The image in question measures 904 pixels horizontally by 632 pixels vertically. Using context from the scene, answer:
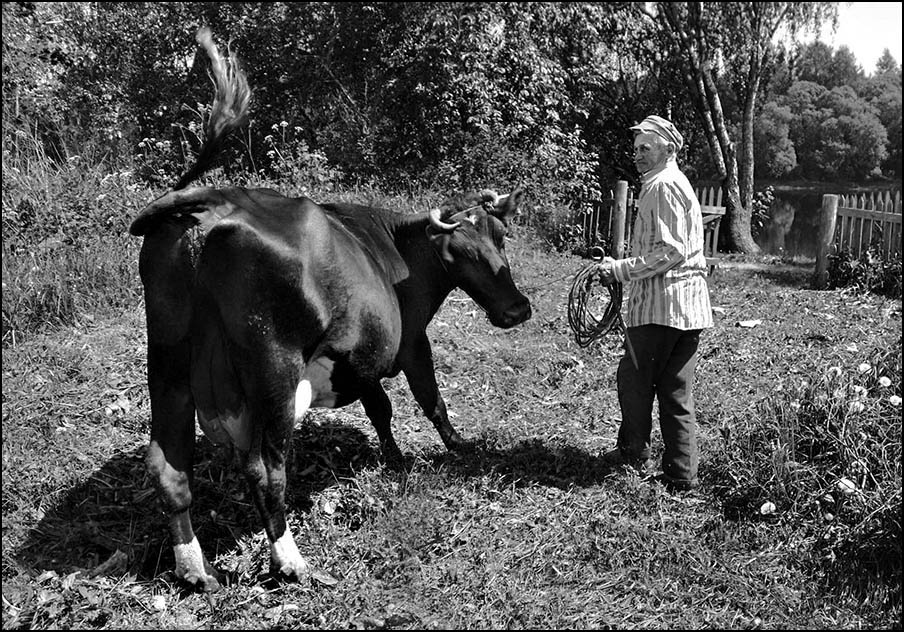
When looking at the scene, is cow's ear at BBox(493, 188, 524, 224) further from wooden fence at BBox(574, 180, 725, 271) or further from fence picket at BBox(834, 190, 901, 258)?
fence picket at BBox(834, 190, 901, 258)

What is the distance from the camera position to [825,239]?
11.4 metres

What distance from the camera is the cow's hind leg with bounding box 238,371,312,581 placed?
12.2 feet

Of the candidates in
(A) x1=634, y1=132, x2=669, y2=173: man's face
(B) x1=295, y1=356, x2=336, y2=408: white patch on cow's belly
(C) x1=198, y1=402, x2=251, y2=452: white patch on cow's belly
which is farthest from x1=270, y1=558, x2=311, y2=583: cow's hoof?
(A) x1=634, y1=132, x2=669, y2=173: man's face

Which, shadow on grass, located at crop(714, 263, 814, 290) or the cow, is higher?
the cow

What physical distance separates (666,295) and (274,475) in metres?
2.34

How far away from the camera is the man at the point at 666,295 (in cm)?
438

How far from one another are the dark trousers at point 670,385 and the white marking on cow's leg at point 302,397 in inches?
75.6

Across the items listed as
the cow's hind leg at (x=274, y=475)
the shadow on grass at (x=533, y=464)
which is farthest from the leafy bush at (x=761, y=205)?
the cow's hind leg at (x=274, y=475)

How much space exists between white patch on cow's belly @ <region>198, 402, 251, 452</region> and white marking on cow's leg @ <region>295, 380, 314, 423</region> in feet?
0.81

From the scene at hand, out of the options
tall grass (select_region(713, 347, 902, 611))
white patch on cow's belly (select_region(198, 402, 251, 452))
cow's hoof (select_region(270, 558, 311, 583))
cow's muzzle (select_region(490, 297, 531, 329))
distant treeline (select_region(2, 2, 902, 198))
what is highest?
distant treeline (select_region(2, 2, 902, 198))

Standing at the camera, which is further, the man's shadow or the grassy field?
the man's shadow

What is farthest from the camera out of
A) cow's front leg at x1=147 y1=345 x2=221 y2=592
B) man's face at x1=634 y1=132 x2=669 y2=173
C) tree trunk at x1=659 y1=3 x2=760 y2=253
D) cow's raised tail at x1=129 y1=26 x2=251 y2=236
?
tree trunk at x1=659 y1=3 x2=760 y2=253

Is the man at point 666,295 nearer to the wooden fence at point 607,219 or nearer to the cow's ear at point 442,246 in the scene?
the cow's ear at point 442,246

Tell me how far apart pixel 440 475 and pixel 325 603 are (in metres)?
1.14
